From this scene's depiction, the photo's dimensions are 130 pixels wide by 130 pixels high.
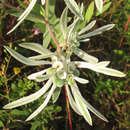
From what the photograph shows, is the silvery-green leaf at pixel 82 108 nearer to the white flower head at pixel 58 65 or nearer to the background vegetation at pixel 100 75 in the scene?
the white flower head at pixel 58 65

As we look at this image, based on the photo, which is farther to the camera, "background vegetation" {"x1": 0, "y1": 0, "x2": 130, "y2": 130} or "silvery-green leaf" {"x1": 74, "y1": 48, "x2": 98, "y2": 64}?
"background vegetation" {"x1": 0, "y1": 0, "x2": 130, "y2": 130}

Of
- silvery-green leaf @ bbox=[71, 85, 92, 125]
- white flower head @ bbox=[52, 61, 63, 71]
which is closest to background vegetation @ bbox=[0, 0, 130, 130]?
silvery-green leaf @ bbox=[71, 85, 92, 125]

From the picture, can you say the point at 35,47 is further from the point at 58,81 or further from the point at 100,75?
the point at 100,75

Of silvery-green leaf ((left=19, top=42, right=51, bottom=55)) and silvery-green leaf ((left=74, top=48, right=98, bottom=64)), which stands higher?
silvery-green leaf ((left=19, top=42, right=51, bottom=55))

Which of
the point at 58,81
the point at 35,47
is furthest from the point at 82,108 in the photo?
the point at 35,47

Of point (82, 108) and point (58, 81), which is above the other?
point (58, 81)

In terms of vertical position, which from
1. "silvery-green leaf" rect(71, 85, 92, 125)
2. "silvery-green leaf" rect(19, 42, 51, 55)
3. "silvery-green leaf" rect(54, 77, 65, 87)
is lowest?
"silvery-green leaf" rect(71, 85, 92, 125)

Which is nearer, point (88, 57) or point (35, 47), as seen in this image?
point (35, 47)

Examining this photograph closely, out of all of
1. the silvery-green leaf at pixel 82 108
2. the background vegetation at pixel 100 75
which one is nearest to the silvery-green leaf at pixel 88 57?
the silvery-green leaf at pixel 82 108

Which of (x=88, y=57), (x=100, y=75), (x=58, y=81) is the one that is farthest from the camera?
(x=100, y=75)

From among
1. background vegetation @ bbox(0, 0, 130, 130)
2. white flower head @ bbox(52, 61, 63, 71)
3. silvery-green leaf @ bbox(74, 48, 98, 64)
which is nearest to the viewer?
white flower head @ bbox(52, 61, 63, 71)

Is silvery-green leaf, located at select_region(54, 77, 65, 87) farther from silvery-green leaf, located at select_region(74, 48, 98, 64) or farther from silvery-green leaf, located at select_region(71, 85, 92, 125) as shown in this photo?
silvery-green leaf, located at select_region(74, 48, 98, 64)

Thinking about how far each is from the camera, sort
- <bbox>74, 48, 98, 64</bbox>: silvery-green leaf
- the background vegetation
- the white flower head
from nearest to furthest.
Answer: the white flower head
<bbox>74, 48, 98, 64</bbox>: silvery-green leaf
the background vegetation

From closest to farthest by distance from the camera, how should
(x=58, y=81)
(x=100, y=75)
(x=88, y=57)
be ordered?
(x=58, y=81)
(x=88, y=57)
(x=100, y=75)
